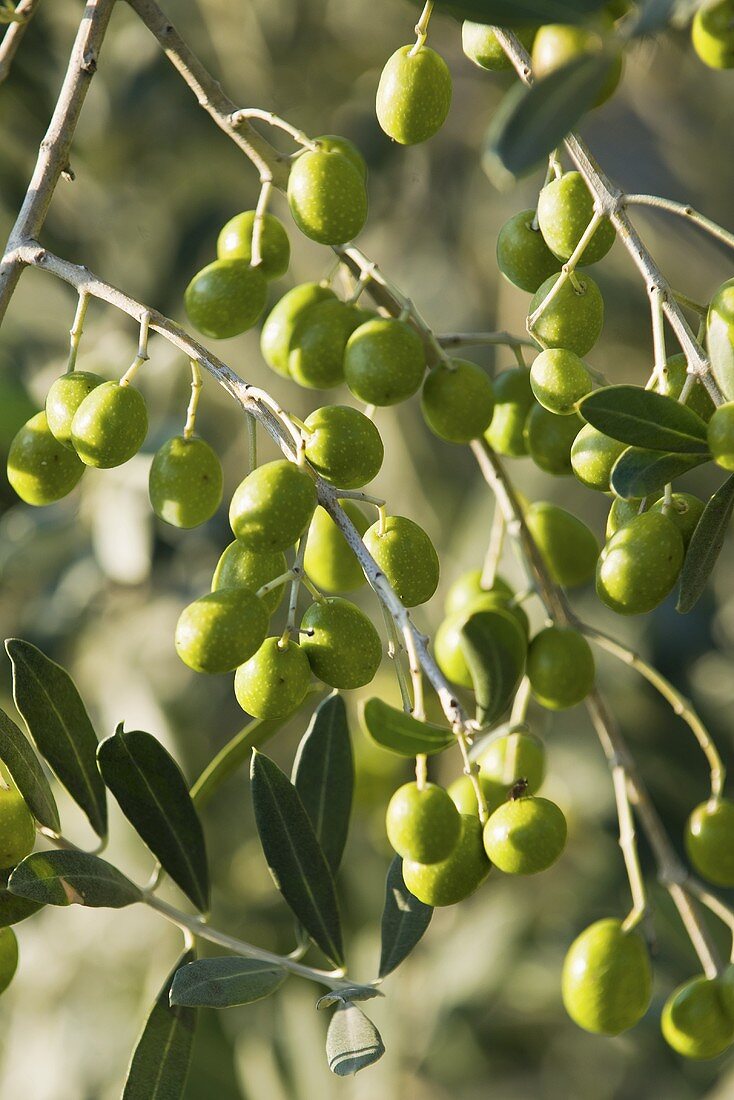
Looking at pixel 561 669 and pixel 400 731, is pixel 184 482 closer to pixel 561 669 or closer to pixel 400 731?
pixel 400 731

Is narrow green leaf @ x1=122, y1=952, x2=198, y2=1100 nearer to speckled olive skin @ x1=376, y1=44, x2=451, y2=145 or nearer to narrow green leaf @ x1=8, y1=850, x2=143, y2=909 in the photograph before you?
narrow green leaf @ x1=8, y1=850, x2=143, y2=909

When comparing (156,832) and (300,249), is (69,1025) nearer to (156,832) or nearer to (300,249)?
(156,832)

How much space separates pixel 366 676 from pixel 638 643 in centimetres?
140

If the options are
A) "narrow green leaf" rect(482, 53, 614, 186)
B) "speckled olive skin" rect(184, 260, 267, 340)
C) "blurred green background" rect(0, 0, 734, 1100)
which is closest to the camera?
"narrow green leaf" rect(482, 53, 614, 186)

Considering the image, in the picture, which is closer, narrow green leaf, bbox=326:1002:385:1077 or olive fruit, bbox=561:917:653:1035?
narrow green leaf, bbox=326:1002:385:1077

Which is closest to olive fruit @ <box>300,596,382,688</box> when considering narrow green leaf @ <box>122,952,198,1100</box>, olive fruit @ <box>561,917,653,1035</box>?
narrow green leaf @ <box>122,952,198,1100</box>

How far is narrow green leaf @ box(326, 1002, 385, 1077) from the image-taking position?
564 millimetres

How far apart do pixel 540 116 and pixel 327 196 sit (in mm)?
244

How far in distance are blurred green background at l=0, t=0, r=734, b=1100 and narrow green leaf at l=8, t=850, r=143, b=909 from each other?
92 centimetres

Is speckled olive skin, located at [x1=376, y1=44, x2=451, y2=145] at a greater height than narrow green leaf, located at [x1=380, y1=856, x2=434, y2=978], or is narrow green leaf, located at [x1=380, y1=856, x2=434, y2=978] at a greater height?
speckled olive skin, located at [x1=376, y1=44, x2=451, y2=145]

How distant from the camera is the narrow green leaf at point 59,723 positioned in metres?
0.70

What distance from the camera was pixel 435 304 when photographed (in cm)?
238


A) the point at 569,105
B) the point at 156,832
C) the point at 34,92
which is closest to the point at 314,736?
the point at 156,832

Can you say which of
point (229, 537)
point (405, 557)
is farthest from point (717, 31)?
point (229, 537)
